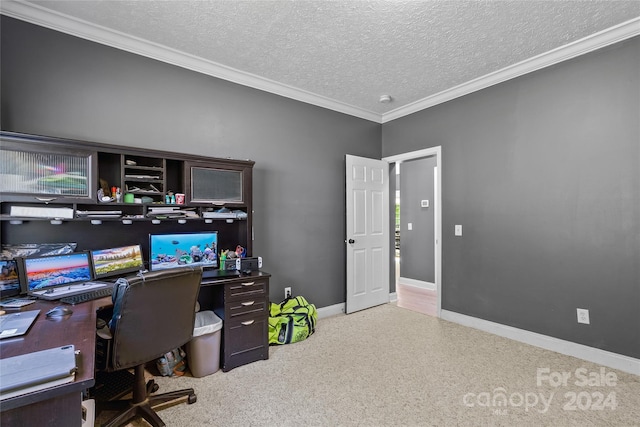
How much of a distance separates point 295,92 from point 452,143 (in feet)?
6.63

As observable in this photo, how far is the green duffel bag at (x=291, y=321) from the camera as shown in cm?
302

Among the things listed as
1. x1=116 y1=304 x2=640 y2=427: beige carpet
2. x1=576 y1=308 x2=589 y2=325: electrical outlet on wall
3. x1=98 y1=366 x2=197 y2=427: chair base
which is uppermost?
x1=576 y1=308 x2=589 y2=325: electrical outlet on wall

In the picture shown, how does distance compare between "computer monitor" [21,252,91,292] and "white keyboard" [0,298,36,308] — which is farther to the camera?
"computer monitor" [21,252,91,292]

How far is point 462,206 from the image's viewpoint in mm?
3584

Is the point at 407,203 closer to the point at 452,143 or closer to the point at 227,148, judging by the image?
the point at 452,143

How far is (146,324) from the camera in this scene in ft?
5.60

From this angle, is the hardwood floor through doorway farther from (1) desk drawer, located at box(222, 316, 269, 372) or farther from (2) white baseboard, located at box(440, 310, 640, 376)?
(1) desk drawer, located at box(222, 316, 269, 372)

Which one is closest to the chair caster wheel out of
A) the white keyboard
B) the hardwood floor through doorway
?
the white keyboard

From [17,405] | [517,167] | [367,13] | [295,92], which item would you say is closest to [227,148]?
[295,92]

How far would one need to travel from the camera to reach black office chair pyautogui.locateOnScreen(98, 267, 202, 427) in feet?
5.34

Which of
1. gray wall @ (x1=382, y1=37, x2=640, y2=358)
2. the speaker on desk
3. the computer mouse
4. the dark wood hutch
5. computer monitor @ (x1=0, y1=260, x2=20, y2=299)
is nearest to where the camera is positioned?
the computer mouse

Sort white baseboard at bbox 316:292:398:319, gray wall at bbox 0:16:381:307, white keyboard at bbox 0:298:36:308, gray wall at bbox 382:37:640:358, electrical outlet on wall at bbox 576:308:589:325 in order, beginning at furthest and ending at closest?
white baseboard at bbox 316:292:398:319 < electrical outlet on wall at bbox 576:308:589:325 < gray wall at bbox 382:37:640:358 < gray wall at bbox 0:16:381:307 < white keyboard at bbox 0:298:36:308

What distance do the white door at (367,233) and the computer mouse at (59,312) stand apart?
290 cm

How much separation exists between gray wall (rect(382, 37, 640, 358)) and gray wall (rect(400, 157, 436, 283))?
5.26ft
